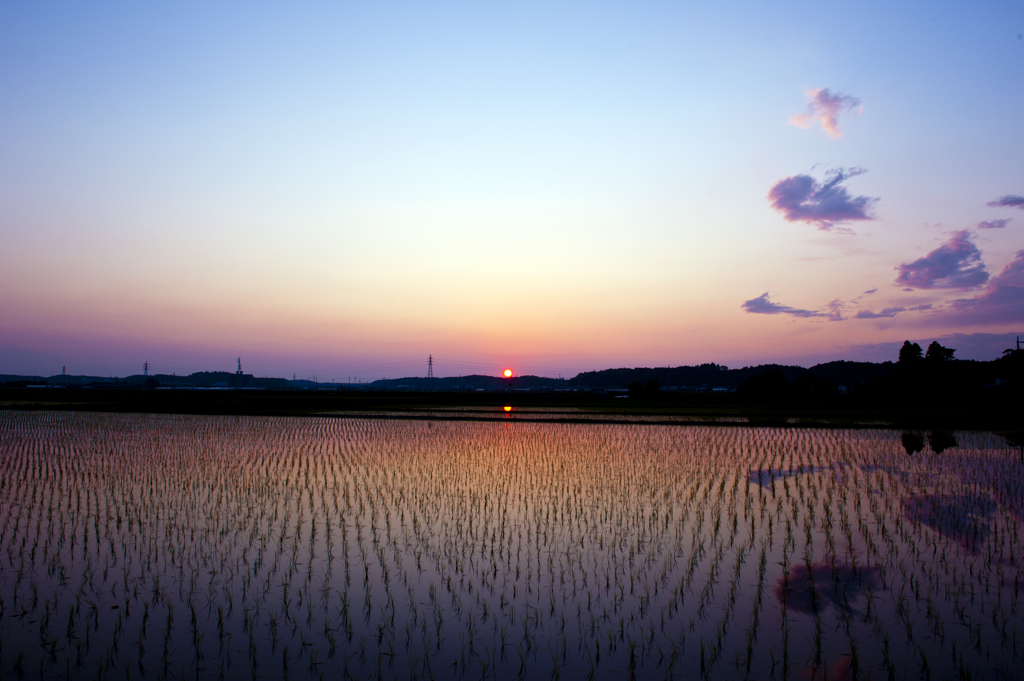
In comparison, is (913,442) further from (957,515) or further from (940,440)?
(957,515)

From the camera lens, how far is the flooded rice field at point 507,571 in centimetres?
545

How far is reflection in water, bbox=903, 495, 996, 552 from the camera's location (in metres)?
9.45

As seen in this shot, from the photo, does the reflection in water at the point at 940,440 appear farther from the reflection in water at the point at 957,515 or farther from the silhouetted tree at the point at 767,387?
the silhouetted tree at the point at 767,387

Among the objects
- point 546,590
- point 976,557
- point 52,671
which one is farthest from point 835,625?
Answer: point 52,671

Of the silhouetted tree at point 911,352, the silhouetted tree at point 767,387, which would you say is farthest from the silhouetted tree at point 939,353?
the silhouetted tree at point 767,387

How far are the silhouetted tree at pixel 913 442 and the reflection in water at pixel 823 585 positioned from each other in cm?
1447

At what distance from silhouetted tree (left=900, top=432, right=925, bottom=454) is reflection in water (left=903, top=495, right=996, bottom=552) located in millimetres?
8487

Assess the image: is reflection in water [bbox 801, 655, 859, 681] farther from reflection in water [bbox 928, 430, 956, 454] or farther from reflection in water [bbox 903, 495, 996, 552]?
reflection in water [bbox 928, 430, 956, 454]

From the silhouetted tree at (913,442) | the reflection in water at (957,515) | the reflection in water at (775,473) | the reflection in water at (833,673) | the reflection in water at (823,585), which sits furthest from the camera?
the silhouetted tree at (913,442)

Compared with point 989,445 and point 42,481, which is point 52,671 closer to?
point 42,481

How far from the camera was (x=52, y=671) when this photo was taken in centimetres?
510

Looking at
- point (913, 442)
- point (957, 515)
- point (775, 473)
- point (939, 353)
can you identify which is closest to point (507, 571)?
point (957, 515)

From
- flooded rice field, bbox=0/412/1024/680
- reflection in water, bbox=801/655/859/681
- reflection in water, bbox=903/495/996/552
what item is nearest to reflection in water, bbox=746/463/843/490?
flooded rice field, bbox=0/412/1024/680

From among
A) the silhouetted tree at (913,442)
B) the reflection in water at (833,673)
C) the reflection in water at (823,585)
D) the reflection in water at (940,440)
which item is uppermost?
the silhouetted tree at (913,442)
